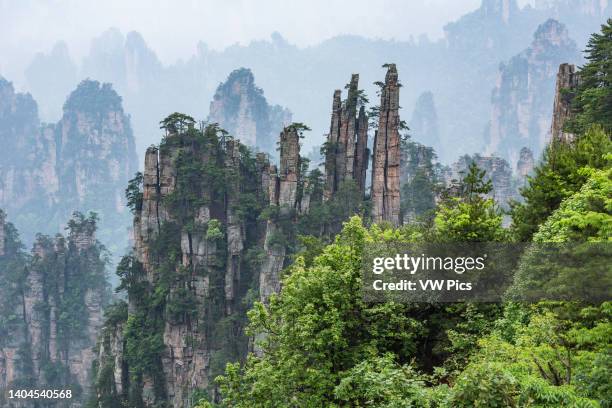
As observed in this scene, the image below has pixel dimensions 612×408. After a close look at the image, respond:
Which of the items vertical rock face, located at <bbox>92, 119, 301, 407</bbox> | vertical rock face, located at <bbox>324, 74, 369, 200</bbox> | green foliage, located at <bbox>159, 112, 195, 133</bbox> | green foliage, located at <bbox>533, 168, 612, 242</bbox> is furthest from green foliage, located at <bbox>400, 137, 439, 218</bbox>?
green foliage, located at <bbox>533, 168, 612, 242</bbox>

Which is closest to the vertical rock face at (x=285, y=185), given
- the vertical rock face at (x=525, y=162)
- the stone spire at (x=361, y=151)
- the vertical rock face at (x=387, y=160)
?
the stone spire at (x=361, y=151)

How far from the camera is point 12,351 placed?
72.2 metres

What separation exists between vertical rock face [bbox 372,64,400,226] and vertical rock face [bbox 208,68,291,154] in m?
89.1

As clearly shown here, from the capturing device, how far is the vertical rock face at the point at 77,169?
148250 millimetres

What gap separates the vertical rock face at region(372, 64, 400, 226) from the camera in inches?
1870

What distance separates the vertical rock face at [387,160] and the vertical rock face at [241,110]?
3508 inches

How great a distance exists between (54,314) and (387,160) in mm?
42456

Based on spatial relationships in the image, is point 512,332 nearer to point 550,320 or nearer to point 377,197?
point 550,320

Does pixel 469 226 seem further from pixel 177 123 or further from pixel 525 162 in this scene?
pixel 525 162

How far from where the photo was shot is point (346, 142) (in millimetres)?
50594

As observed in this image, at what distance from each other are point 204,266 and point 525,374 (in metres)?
37.3

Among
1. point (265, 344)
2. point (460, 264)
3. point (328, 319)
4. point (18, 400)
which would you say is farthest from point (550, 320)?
point (18, 400)

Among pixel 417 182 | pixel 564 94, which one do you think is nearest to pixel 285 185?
pixel 417 182

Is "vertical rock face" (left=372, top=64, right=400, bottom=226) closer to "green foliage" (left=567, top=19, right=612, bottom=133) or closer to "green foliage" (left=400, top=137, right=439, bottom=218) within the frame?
"green foliage" (left=400, top=137, right=439, bottom=218)
